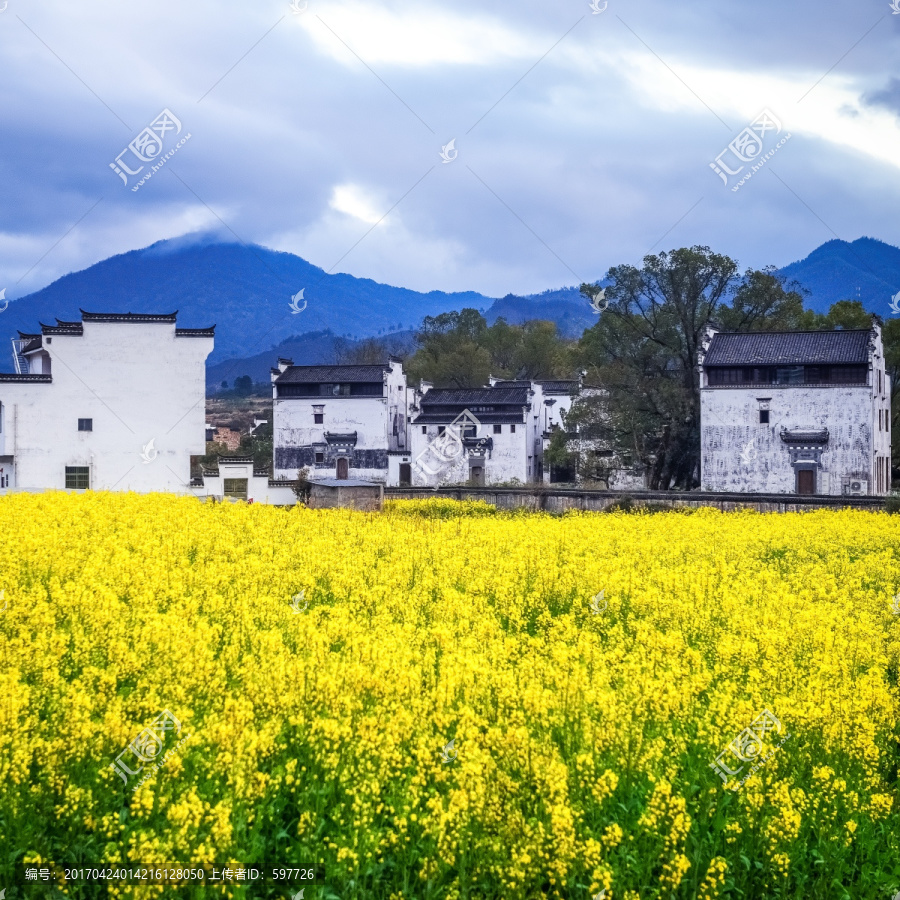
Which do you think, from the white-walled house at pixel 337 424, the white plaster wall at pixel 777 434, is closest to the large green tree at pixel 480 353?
the white-walled house at pixel 337 424

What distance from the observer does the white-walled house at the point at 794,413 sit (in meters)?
39.7

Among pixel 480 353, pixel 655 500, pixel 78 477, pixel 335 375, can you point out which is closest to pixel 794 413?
pixel 655 500

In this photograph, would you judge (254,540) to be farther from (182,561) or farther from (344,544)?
(182,561)

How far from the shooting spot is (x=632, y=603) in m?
11.7

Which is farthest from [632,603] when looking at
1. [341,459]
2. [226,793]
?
[341,459]

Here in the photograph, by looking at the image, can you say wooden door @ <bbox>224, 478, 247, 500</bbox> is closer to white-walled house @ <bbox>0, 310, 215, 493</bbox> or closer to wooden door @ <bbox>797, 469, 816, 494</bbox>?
white-walled house @ <bbox>0, 310, 215, 493</bbox>

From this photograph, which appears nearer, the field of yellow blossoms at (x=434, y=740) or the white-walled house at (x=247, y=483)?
the field of yellow blossoms at (x=434, y=740)

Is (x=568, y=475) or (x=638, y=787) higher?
(x=568, y=475)

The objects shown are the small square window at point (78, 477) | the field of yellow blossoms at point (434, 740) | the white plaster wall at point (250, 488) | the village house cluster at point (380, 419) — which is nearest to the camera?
the field of yellow blossoms at point (434, 740)

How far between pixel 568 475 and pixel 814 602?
43.5 metres

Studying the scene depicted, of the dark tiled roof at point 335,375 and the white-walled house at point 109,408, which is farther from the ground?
the dark tiled roof at point 335,375

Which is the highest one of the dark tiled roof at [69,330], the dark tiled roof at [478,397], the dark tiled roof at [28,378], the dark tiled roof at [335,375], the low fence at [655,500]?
the dark tiled roof at [335,375]

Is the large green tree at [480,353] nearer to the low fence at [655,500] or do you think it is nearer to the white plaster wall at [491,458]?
the white plaster wall at [491,458]

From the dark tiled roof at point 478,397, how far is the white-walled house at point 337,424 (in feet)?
12.7
